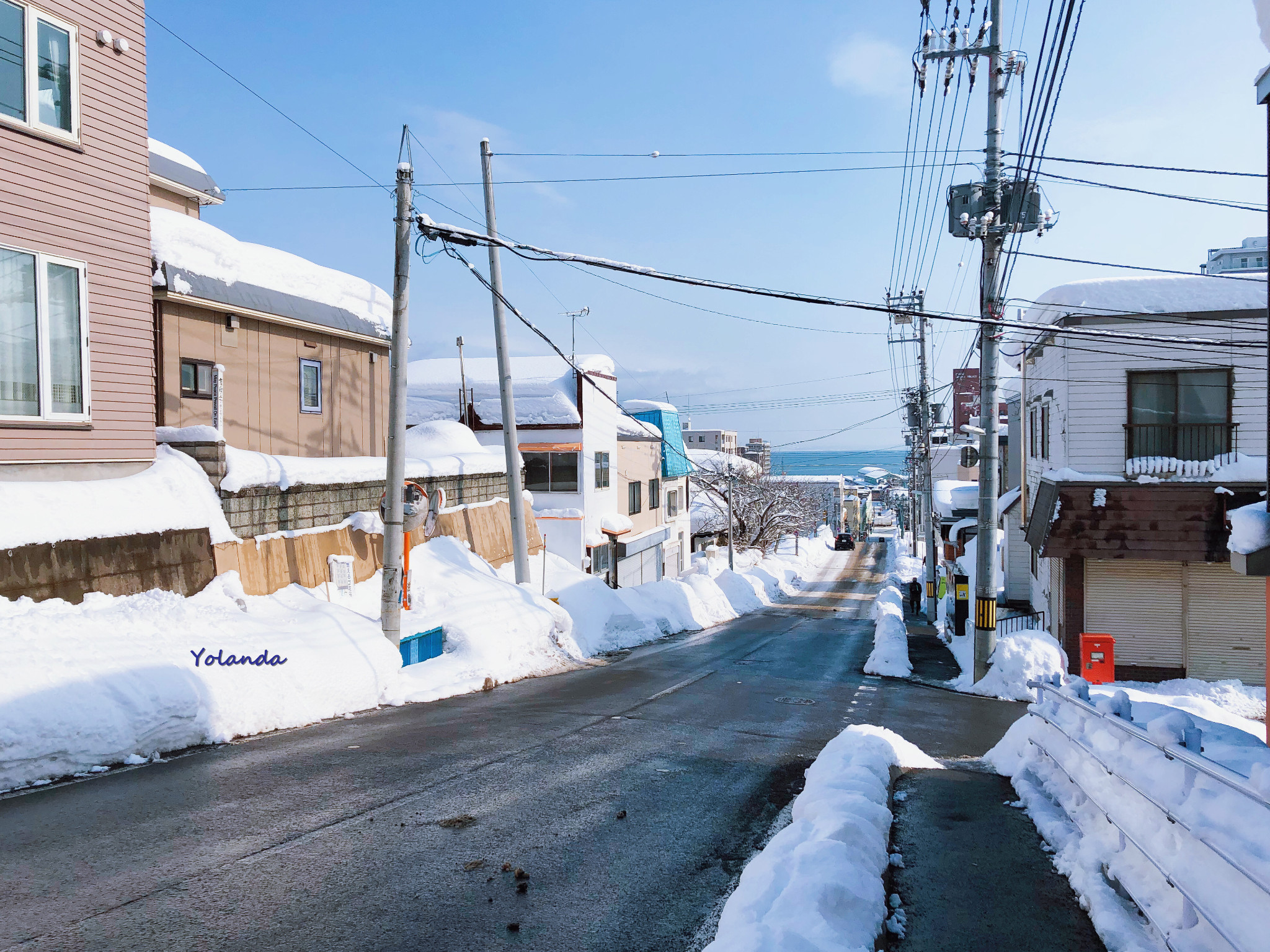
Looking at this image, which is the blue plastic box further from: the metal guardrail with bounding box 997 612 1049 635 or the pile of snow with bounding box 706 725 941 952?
the metal guardrail with bounding box 997 612 1049 635

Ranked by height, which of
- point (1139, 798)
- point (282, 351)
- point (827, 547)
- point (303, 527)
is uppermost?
point (282, 351)

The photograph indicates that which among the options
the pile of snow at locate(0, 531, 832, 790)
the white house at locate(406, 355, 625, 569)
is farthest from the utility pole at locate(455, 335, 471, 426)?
the pile of snow at locate(0, 531, 832, 790)

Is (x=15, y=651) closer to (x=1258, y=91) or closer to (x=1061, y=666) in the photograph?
(x=1258, y=91)

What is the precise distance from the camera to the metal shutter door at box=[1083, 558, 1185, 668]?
17453 millimetres

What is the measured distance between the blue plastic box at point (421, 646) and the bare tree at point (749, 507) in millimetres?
47838

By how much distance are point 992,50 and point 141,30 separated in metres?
15.2

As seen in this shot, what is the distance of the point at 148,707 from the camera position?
7941mm

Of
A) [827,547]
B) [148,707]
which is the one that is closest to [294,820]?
[148,707]

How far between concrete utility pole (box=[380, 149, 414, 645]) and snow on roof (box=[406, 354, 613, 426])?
2038cm

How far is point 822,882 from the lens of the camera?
426 cm

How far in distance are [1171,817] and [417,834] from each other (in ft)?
15.0

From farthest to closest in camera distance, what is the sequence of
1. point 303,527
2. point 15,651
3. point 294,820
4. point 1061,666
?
point 1061,666
point 303,527
point 15,651
point 294,820

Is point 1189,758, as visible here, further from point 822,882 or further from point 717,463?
point 717,463

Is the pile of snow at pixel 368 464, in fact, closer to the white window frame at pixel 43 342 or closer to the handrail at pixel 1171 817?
the white window frame at pixel 43 342
